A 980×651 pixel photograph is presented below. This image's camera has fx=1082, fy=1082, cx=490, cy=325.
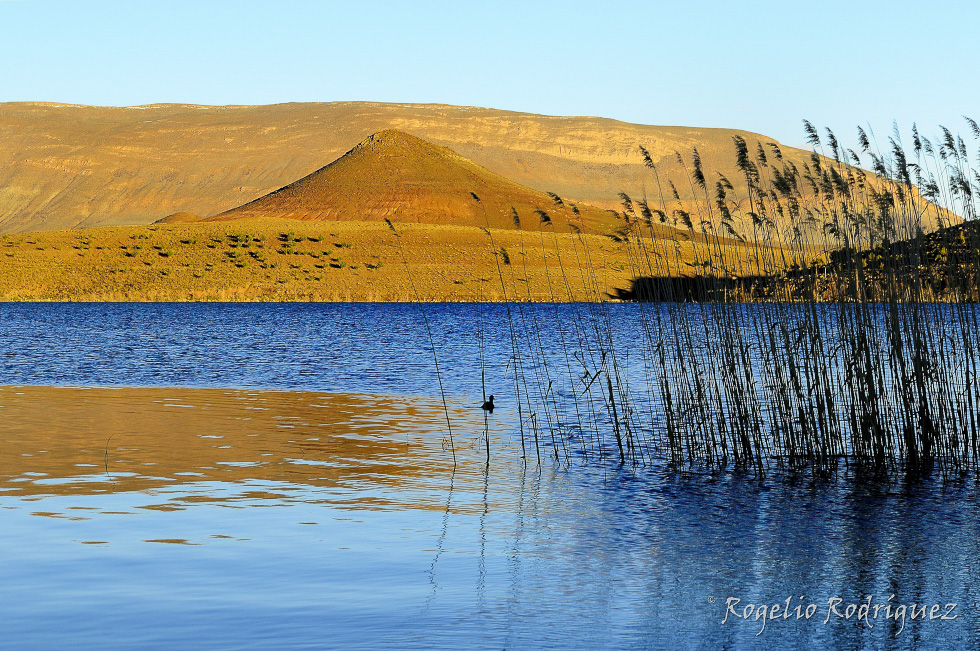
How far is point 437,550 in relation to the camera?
8125 mm

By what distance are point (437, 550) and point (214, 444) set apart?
21.0 ft

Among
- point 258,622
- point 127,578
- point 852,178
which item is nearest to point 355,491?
point 127,578

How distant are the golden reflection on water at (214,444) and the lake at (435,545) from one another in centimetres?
6

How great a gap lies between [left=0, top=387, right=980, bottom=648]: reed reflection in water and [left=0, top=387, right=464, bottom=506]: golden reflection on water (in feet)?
0.23

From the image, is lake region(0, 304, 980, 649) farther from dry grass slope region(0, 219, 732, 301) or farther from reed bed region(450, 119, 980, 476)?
dry grass slope region(0, 219, 732, 301)

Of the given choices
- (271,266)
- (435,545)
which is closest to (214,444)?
(435,545)

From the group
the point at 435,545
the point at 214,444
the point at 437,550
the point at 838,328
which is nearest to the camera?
the point at 437,550

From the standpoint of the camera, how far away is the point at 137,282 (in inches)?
4033

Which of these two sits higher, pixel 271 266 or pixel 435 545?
pixel 271 266

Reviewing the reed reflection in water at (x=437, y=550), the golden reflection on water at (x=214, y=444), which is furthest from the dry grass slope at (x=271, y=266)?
the reed reflection in water at (x=437, y=550)

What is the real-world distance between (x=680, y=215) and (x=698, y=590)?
6.21 metres

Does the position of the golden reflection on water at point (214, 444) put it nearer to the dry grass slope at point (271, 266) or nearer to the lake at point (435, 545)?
the lake at point (435, 545)

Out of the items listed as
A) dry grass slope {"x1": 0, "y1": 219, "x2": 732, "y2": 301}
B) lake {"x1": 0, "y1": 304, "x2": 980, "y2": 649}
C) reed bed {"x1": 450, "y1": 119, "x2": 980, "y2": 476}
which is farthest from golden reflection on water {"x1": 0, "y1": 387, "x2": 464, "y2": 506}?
dry grass slope {"x1": 0, "y1": 219, "x2": 732, "y2": 301}

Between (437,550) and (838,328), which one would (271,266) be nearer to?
(838,328)
